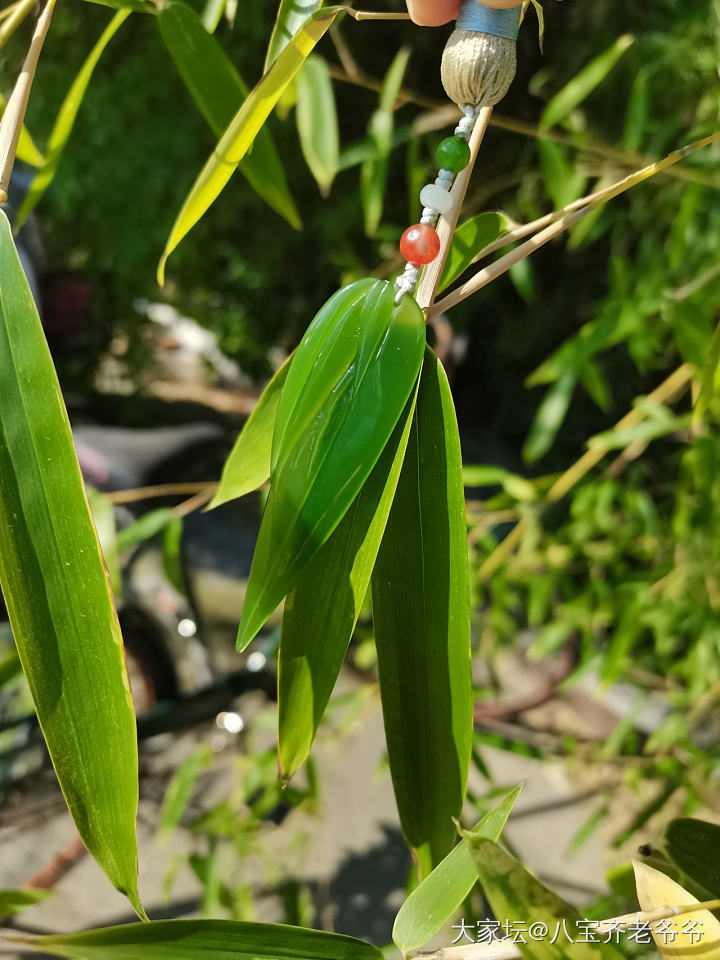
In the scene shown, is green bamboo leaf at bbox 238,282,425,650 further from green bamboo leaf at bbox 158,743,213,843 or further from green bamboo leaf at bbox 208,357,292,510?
green bamboo leaf at bbox 158,743,213,843

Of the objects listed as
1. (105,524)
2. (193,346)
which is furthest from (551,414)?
(193,346)

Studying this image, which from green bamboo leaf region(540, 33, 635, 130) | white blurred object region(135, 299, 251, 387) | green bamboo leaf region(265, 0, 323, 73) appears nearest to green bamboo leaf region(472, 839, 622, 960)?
green bamboo leaf region(265, 0, 323, 73)

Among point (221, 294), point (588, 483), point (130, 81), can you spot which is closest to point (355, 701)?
point (588, 483)

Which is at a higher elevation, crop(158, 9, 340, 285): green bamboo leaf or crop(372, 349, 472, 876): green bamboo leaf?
crop(158, 9, 340, 285): green bamboo leaf

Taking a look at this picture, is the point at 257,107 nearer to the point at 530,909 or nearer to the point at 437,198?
the point at 437,198

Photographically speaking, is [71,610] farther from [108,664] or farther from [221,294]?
[221,294]

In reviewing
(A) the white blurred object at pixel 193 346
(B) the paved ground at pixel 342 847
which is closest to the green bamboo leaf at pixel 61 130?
(B) the paved ground at pixel 342 847
